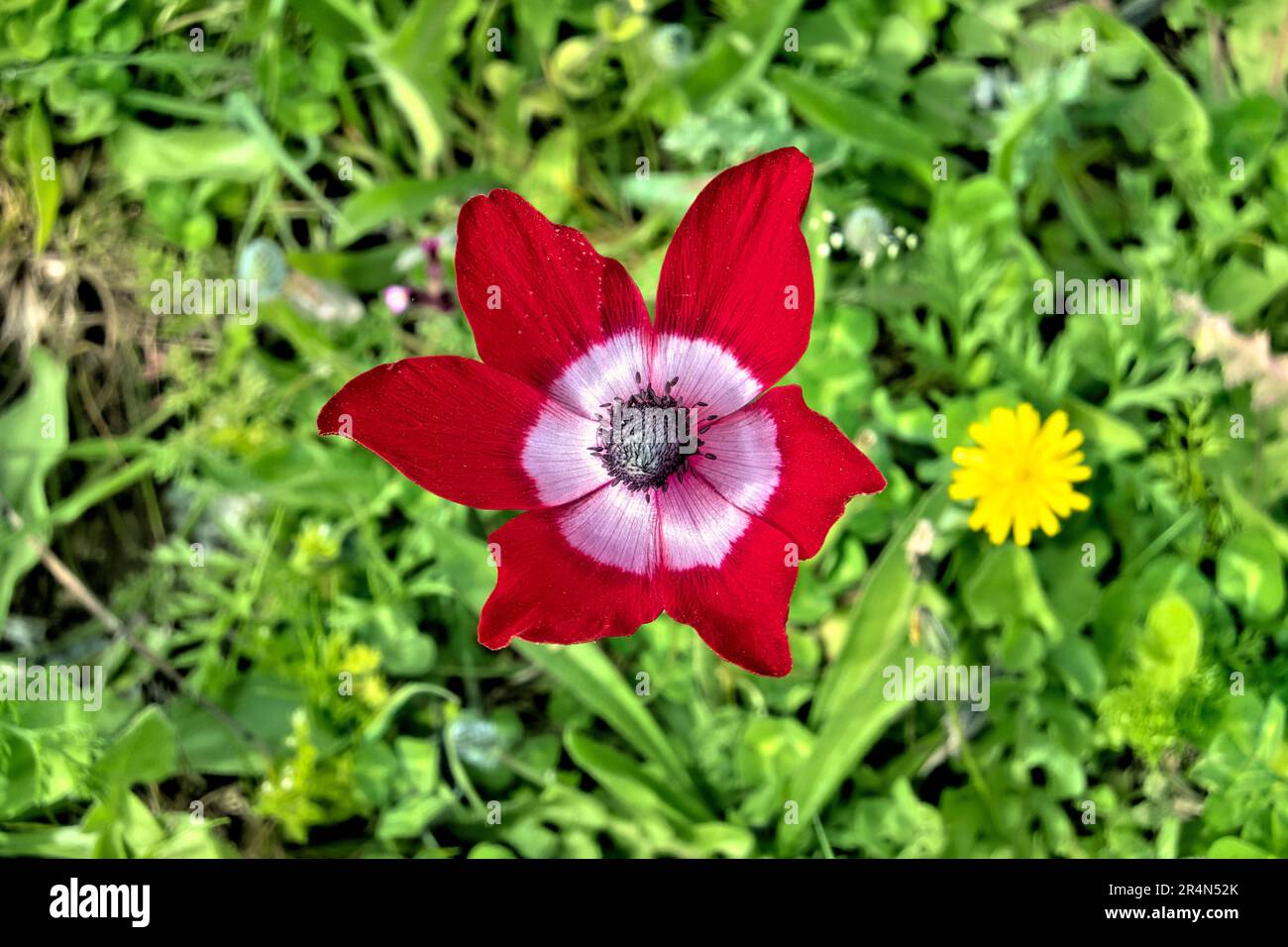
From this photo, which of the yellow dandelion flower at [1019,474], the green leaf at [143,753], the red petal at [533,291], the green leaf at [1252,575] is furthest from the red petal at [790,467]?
the green leaf at [143,753]

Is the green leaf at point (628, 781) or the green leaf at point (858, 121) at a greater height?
the green leaf at point (858, 121)

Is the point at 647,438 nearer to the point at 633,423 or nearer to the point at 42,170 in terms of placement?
the point at 633,423

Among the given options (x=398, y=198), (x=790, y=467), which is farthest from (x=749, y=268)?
(x=398, y=198)

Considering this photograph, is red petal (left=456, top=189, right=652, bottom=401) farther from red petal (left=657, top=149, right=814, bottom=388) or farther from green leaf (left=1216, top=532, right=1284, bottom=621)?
green leaf (left=1216, top=532, right=1284, bottom=621)

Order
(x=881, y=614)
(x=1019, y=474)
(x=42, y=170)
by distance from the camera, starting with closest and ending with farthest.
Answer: (x=1019, y=474), (x=881, y=614), (x=42, y=170)

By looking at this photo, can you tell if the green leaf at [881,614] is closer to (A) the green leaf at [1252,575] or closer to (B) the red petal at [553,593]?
(A) the green leaf at [1252,575]

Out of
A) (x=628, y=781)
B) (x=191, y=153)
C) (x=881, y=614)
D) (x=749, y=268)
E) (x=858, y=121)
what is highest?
(x=191, y=153)

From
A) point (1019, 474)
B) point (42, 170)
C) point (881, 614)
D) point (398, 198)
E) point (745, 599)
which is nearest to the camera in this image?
point (745, 599)
